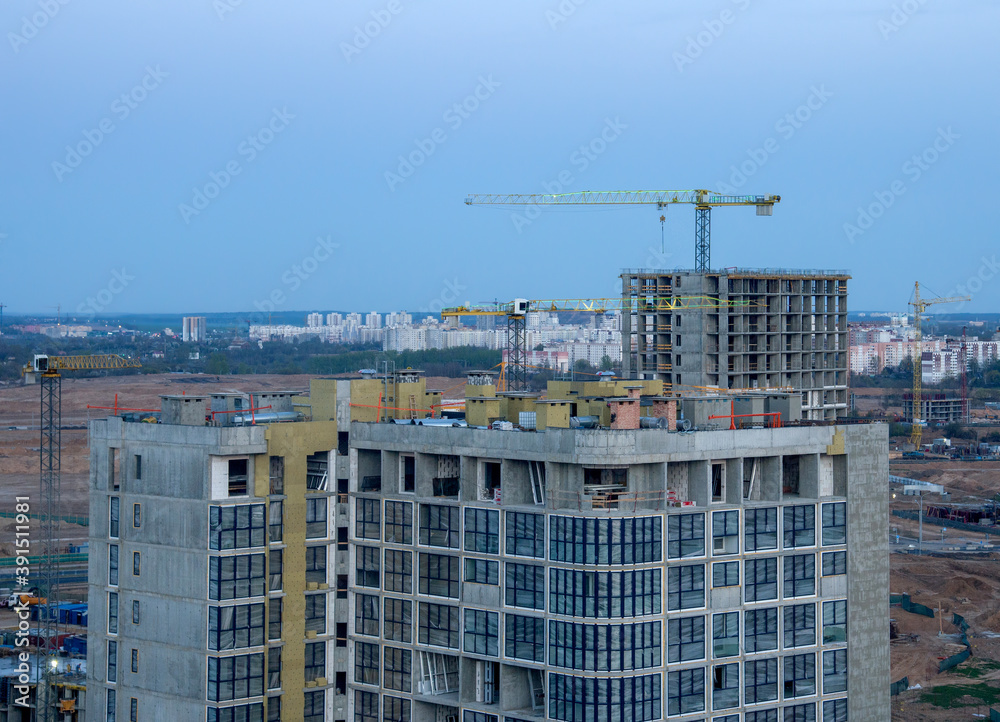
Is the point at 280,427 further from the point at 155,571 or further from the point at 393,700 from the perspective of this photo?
the point at 393,700

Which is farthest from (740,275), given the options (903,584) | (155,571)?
(155,571)

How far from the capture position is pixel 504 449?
62312 millimetres

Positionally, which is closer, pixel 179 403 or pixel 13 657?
pixel 179 403

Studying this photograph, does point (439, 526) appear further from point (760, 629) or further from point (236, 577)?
point (760, 629)

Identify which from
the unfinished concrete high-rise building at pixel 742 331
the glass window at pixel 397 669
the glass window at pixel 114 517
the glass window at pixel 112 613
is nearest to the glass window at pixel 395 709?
the glass window at pixel 397 669

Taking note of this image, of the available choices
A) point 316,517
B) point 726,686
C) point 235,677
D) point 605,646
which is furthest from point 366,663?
point 726,686

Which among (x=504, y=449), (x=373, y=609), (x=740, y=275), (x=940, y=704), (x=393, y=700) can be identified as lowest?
(x=940, y=704)

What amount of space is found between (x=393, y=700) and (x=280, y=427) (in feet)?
45.7

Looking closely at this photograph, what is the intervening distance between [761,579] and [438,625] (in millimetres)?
14735

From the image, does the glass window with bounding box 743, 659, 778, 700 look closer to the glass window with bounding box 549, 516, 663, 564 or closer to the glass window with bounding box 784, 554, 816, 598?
the glass window with bounding box 784, 554, 816, 598

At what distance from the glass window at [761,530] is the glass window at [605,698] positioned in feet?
24.7

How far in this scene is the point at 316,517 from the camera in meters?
67.2

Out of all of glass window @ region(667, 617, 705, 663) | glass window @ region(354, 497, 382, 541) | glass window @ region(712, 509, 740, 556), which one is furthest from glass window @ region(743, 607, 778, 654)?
glass window @ region(354, 497, 382, 541)

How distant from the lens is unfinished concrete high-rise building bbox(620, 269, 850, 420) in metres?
145
